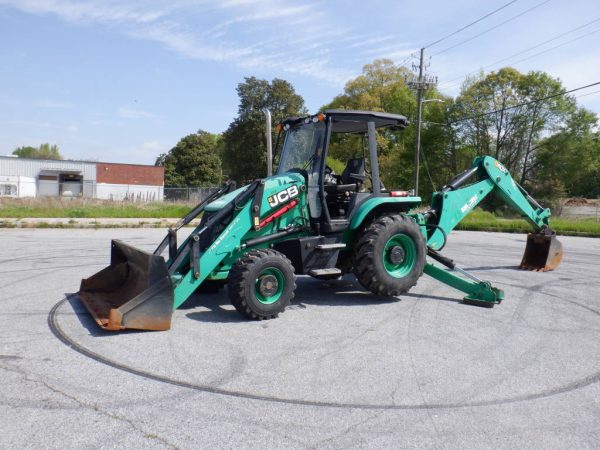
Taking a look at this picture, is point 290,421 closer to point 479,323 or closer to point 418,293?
point 479,323

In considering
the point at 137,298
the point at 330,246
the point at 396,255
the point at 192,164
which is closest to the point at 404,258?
the point at 396,255

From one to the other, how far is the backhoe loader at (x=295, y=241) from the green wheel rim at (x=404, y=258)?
0.02m

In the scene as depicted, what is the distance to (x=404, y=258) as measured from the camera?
8.00 metres

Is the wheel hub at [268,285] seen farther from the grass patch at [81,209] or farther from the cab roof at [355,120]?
the grass patch at [81,209]

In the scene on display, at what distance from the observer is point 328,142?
7590mm

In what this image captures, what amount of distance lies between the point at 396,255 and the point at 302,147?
6.98 ft

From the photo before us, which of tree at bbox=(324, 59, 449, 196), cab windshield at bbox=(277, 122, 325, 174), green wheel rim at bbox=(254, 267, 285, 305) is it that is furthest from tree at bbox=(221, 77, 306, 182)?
Result: green wheel rim at bbox=(254, 267, 285, 305)

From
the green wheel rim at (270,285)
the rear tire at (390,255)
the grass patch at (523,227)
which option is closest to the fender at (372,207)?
the rear tire at (390,255)

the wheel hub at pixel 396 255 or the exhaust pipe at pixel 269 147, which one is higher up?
the exhaust pipe at pixel 269 147

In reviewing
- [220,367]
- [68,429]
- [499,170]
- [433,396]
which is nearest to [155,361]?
[220,367]

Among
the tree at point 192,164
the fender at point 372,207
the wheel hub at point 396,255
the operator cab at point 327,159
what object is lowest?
the wheel hub at point 396,255

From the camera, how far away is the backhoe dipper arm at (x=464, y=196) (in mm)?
9055

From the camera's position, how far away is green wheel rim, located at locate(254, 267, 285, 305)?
659 centimetres

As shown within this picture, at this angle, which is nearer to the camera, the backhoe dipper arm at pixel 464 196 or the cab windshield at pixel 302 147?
the cab windshield at pixel 302 147
